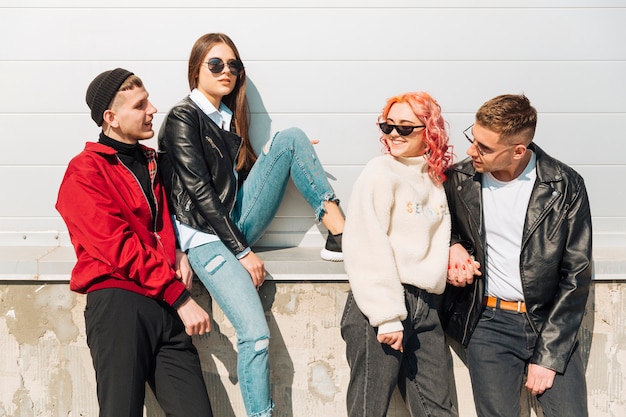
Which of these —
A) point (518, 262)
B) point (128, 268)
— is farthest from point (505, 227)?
point (128, 268)

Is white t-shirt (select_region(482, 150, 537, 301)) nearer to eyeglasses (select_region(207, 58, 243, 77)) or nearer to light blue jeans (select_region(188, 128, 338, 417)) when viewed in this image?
light blue jeans (select_region(188, 128, 338, 417))

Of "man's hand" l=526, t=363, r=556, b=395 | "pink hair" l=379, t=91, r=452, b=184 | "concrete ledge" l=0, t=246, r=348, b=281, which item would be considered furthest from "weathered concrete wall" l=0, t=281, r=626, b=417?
"pink hair" l=379, t=91, r=452, b=184

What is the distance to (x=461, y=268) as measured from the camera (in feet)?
9.25

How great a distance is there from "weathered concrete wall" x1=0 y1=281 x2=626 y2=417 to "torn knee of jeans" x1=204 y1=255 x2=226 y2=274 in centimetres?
26

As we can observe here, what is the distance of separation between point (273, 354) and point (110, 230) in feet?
3.77

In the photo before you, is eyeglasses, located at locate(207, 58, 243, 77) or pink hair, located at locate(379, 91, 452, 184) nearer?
pink hair, located at locate(379, 91, 452, 184)

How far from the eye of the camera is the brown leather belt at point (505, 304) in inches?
114

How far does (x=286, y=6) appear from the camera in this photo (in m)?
3.48

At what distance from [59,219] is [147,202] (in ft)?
3.25

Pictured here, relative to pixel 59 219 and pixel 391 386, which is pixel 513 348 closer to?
pixel 391 386

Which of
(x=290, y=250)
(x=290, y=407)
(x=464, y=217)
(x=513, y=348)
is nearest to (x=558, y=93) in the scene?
(x=464, y=217)

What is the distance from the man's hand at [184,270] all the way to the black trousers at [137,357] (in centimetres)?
16

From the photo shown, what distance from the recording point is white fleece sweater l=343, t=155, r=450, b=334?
104 inches

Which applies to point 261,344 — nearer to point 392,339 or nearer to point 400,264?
point 392,339
